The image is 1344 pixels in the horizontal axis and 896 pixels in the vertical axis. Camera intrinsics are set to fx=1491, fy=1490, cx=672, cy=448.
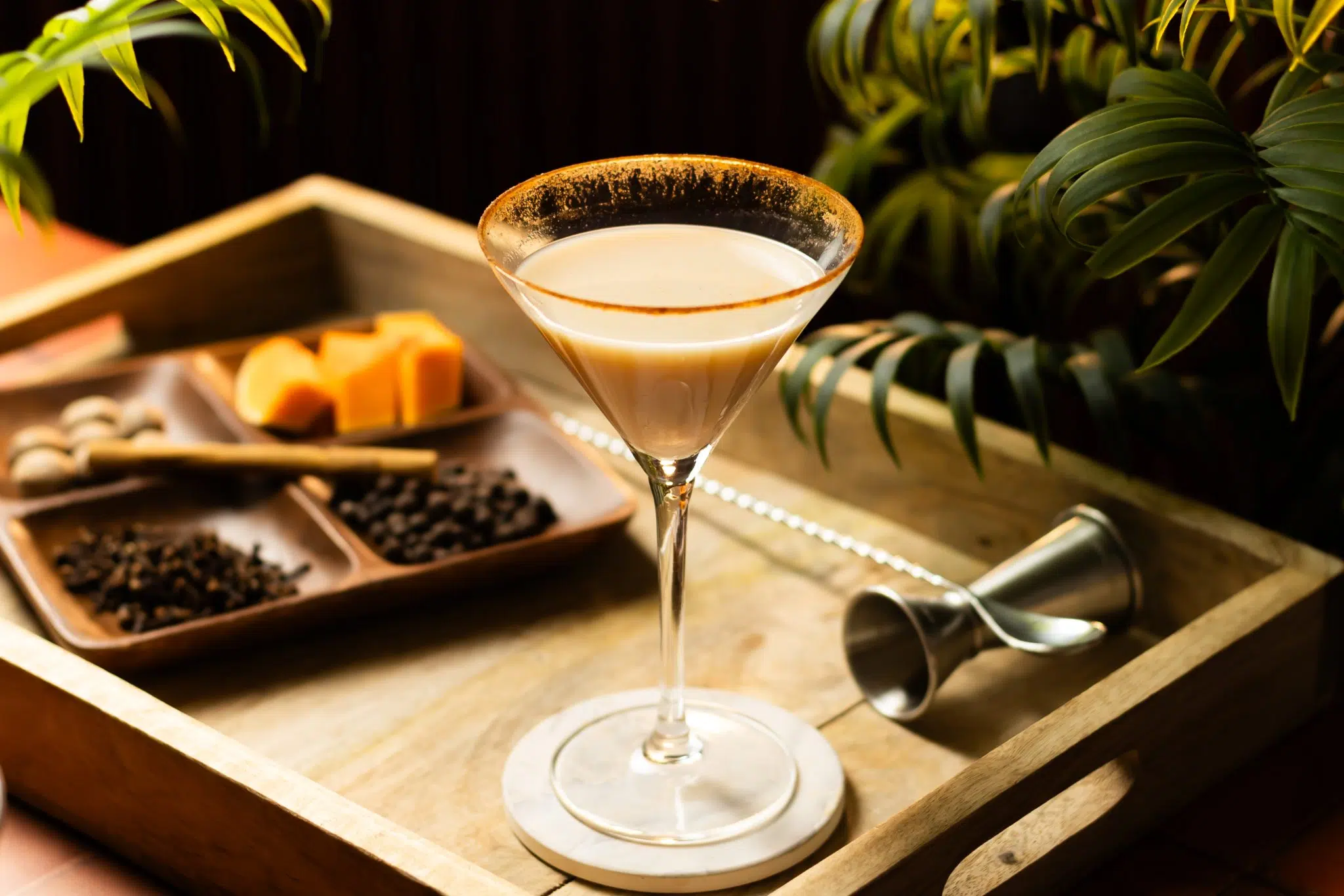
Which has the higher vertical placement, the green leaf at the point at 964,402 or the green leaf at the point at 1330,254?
the green leaf at the point at 1330,254

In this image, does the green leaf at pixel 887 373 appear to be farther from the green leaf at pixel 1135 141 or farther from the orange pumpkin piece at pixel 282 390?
the orange pumpkin piece at pixel 282 390

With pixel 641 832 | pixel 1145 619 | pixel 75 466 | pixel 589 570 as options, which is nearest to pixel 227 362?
pixel 75 466

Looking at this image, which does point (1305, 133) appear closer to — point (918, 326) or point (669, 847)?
point (918, 326)

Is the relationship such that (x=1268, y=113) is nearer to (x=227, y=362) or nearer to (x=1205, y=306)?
(x=1205, y=306)

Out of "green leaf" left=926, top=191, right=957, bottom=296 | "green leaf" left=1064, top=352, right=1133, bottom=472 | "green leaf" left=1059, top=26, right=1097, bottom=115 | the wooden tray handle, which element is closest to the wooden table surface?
the wooden tray handle

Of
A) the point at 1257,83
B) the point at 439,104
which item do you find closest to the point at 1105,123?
the point at 1257,83

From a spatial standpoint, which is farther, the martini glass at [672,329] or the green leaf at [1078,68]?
the green leaf at [1078,68]

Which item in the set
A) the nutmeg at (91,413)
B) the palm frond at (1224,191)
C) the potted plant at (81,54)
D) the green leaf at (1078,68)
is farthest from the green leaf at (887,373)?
the nutmeg at (91,413)
